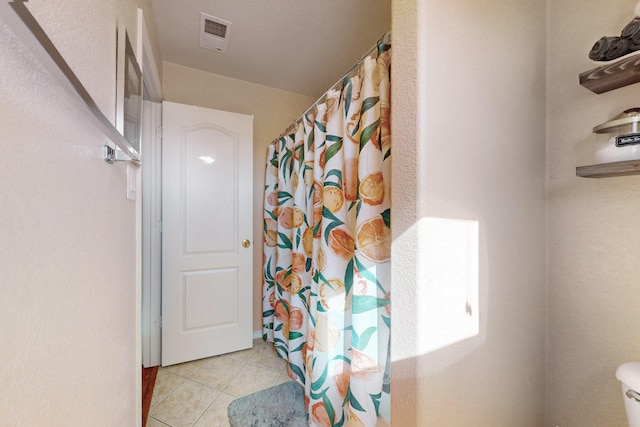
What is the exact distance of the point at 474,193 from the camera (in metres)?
0.83

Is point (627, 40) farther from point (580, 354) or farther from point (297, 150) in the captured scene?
point (297, 150)

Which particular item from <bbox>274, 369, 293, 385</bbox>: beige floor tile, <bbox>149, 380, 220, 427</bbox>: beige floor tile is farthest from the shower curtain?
<bbox>149, 380, 220, 427</bbox>: beige floor tile

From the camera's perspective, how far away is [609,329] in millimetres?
906

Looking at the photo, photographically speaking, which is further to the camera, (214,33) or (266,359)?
(266,359)

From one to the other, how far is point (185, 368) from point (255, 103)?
240 cm

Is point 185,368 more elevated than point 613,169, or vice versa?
point 613,169

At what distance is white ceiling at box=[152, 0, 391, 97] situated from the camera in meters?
1.52

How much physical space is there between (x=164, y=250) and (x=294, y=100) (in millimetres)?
1912

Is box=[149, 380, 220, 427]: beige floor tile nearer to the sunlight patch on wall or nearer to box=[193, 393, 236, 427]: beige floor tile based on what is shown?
box=[193, 393, 236, 427]: beige floor tile

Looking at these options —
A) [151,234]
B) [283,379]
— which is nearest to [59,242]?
[151,234]

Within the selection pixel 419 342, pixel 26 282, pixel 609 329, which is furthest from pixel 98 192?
pixel 609 329

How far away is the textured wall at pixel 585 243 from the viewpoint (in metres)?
0.88

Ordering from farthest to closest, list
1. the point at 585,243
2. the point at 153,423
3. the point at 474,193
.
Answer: the point at 153,423, the point at 585,243, the point at 474,193

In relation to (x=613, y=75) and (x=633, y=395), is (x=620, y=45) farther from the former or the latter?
(x=633, y=395)
